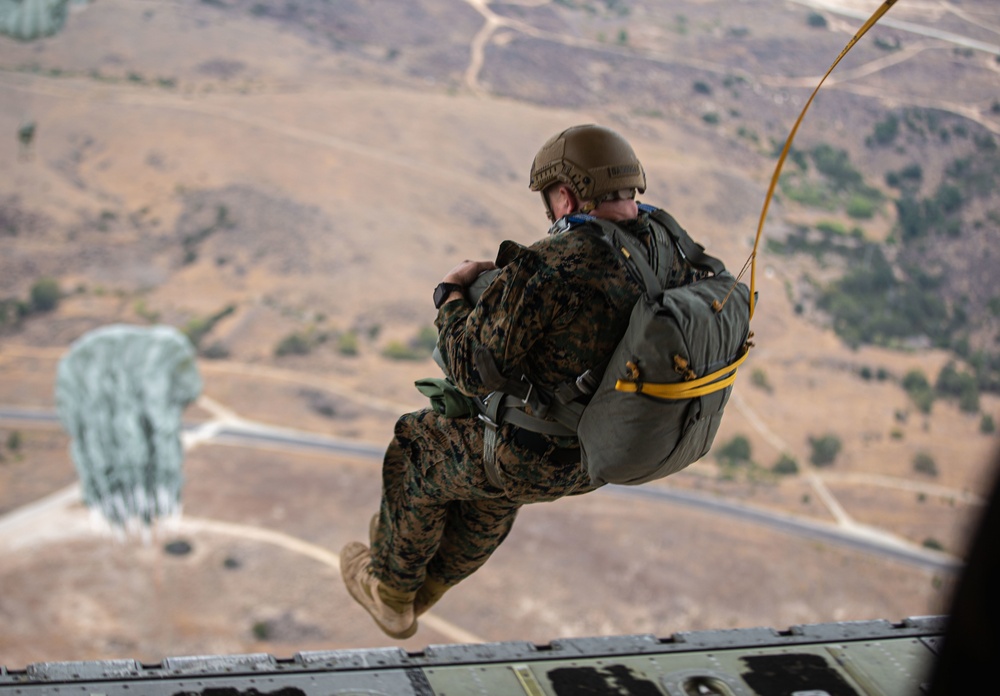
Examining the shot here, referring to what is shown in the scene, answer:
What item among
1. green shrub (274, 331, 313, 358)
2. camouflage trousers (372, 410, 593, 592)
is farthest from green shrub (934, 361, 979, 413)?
camouflage trousers (372, 410, 593, 592)

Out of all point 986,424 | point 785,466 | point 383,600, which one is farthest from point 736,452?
point 383,600

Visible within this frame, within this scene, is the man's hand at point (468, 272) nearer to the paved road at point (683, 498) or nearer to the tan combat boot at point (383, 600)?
the tan combat boot at point (383, 600)

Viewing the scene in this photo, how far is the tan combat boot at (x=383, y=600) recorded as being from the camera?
5148mm

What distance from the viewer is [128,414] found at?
4603 centimetres

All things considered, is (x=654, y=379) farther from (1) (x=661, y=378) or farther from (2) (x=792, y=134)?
(2) (x=792, y=134)

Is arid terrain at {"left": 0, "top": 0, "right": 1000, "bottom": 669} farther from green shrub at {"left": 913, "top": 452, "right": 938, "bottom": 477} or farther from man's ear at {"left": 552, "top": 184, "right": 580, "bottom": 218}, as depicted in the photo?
man's ear at {"left": 552, "top": 184, "right": 580, "bottom": 218}

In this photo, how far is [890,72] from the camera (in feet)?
248

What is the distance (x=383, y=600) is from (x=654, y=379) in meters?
2.19

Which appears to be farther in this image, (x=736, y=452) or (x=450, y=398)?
(x=736, y=452)

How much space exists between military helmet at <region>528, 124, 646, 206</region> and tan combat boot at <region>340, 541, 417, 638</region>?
86.3 inches

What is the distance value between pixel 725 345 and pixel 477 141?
69.3 metres

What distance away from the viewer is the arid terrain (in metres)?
45.0

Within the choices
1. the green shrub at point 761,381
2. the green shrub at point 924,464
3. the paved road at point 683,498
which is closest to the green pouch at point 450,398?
the paved road at point 683,498

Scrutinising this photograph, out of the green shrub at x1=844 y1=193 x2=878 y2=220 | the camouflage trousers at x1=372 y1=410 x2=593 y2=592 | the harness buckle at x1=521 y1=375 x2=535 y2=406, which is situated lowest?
the green shrub at x1=844 y1=193 x2=878 y2=220
